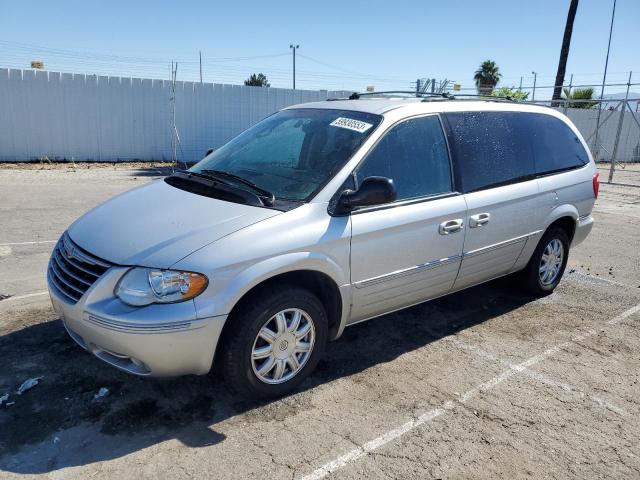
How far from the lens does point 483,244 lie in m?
4.38

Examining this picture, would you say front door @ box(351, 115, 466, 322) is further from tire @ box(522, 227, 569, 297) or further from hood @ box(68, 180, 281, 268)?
tire @ box(522, 227, 569, 297)

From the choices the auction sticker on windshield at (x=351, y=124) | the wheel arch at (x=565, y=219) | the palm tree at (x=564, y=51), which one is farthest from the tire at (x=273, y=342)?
the palm tree at (x=564, y=51)

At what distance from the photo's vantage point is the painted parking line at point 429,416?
2.80 meters

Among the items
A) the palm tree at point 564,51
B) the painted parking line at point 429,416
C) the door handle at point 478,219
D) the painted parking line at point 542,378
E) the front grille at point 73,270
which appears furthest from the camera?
the palm tree at point 564,51

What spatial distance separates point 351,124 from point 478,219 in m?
1.28

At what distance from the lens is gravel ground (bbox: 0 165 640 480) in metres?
2.83

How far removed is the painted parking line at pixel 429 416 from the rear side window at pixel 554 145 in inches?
63.2

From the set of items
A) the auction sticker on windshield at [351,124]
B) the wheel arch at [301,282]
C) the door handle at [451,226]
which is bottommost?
the wheel arch at [301,282]

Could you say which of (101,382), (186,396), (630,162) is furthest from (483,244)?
(630,162)

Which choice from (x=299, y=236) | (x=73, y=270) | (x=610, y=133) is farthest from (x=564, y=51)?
(x=73, y=270)

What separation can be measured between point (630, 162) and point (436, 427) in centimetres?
2695

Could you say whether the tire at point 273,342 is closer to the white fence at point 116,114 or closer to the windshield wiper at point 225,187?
the windshield wiper at point 225,187

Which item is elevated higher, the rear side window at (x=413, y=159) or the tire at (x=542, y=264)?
the rear side window at (x=413, y=159)

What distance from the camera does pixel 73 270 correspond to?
322cm
